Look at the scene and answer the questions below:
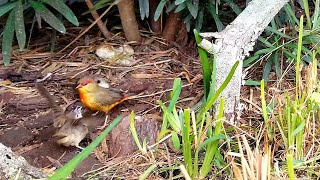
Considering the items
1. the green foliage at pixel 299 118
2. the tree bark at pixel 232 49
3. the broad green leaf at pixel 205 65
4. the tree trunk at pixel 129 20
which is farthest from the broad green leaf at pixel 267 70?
the tree trunk at pixel 129 20

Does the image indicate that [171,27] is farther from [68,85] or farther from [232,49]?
[232,49]

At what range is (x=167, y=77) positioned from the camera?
10.6 feet

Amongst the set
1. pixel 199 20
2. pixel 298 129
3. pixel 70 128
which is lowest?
pixel 70 128

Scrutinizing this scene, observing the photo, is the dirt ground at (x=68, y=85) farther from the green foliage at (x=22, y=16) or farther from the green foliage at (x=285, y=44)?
the green foliage at (x=285, y=44)

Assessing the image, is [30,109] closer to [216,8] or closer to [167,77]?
[167,77]

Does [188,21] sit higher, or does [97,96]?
[188,21]

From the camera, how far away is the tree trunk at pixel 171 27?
349 centimetres

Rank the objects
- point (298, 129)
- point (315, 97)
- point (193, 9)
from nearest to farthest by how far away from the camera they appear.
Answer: point (298, 129) < point (315, 97) < point (193, 9)

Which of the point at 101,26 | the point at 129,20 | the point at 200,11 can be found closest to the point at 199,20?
the point at 200,11

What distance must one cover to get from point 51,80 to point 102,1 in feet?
1.76

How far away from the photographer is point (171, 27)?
3.54 metres

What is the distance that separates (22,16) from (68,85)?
0.43m

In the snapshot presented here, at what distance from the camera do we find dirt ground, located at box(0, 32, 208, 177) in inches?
103

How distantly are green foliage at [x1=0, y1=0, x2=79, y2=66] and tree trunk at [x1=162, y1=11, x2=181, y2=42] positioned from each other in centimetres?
69
